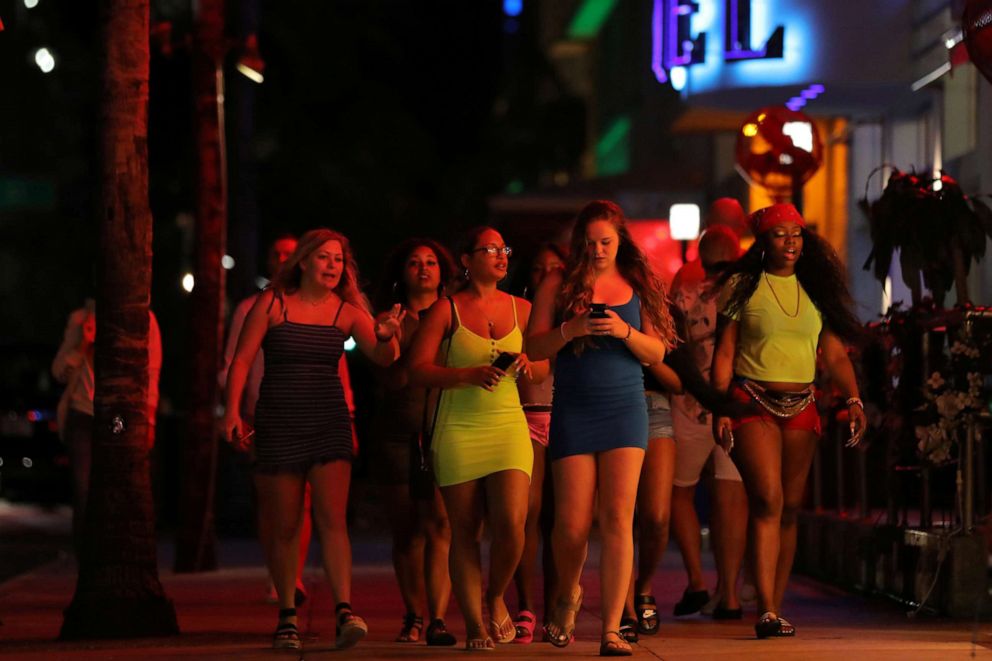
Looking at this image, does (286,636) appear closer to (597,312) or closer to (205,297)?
(597,312)

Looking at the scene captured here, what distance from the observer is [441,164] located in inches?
2132

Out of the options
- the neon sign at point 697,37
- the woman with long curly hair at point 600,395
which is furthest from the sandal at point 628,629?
the neon sign at point 697,37

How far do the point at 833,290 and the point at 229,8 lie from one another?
10.1 meters

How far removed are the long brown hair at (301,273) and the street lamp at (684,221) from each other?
45.1 feet

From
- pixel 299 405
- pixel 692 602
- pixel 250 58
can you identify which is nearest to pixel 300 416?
pixel 299 405

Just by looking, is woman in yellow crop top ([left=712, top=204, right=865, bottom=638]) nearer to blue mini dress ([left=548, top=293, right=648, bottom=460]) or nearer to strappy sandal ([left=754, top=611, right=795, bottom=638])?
strappy sandal ([left=754, top=611, right=795, bottom=638])

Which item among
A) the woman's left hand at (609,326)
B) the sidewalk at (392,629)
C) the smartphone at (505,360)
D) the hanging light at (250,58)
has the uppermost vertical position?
the hanging light at (250,58)

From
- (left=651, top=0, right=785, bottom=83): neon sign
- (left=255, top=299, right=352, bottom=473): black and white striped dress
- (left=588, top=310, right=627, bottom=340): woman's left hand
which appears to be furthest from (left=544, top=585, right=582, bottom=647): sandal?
(left=651, top=0, right=785, bottom=83): neon sign

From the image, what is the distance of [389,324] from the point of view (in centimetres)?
1040

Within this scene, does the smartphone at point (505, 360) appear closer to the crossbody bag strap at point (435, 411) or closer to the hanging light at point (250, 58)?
the crossbody bag strap at point (435, 411)

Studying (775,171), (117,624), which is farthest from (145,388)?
(775,171)

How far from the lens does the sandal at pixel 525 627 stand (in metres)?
11.0

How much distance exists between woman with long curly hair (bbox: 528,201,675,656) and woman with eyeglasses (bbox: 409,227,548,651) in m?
0.22

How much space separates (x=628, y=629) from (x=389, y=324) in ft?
6.29
